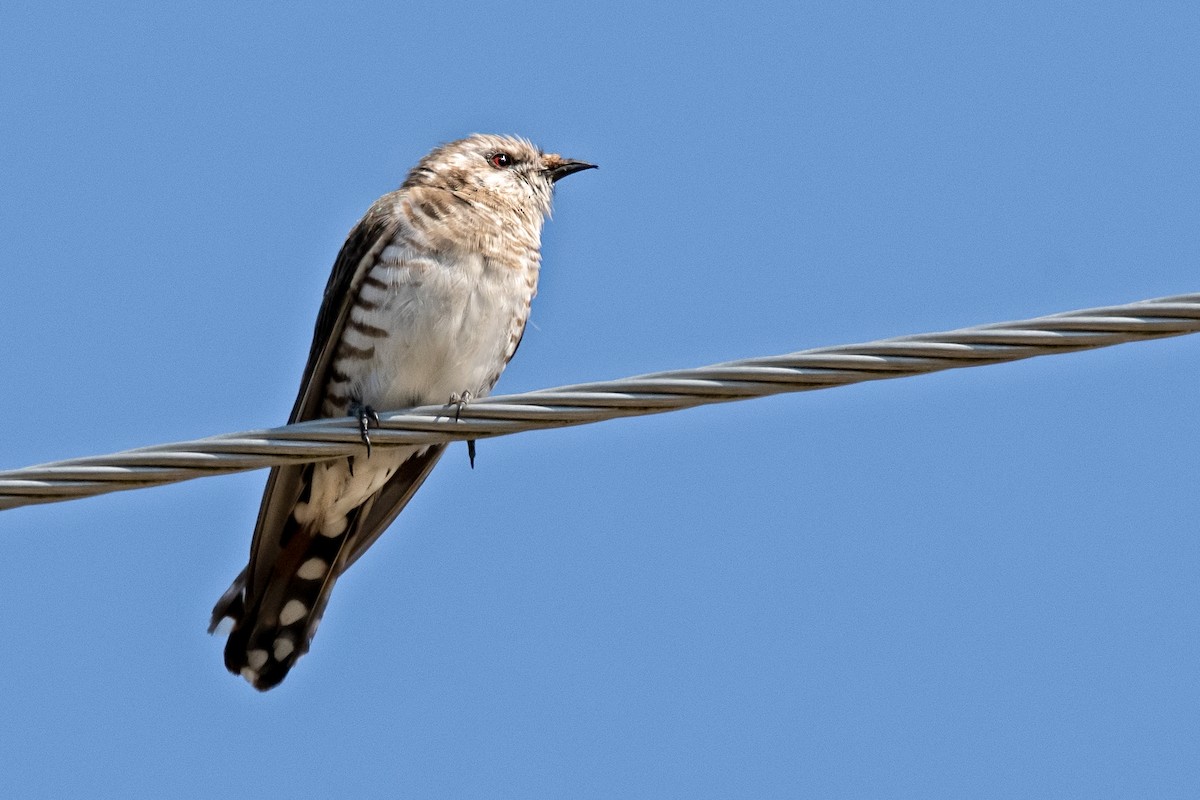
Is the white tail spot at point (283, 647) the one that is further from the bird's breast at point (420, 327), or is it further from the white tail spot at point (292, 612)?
the bird's breast at point (420, 327)

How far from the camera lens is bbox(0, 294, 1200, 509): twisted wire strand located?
5059 mm

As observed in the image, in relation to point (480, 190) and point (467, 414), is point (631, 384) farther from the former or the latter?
point (480, 190)

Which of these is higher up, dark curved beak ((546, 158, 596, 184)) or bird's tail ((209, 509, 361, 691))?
dark curved beak ((546, 158, 596, 184))

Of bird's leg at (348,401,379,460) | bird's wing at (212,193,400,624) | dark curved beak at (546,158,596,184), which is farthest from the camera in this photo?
dark curved beak at (546,158,596,184)

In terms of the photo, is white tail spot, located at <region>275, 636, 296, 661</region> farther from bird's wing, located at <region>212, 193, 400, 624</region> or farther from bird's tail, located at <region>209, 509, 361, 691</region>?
bird's wing, located at <region>212, 193, 400, 624</region>

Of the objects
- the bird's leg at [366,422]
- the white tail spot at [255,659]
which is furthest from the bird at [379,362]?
the bird's leg at [366,422]

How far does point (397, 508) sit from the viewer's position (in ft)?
27.6

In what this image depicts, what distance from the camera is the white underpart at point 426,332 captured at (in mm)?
7840

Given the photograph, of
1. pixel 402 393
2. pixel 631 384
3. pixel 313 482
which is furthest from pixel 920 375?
pixel 313 482

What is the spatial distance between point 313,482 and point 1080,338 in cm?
427

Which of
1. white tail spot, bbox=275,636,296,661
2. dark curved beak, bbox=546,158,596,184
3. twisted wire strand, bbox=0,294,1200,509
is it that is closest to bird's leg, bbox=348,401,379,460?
twisted wire strand, bbox=0,294,1200,509

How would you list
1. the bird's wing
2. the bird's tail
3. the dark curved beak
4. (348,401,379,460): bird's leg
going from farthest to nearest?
the dark curved beak
the bird's tail
the bird's wing
(348,401,379,460): bird's leg

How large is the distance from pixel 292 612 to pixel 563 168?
9.15 ft

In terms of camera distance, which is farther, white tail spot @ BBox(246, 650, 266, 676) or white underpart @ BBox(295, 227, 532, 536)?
white tail spot @ BBox(246, 650, 266, 676)
